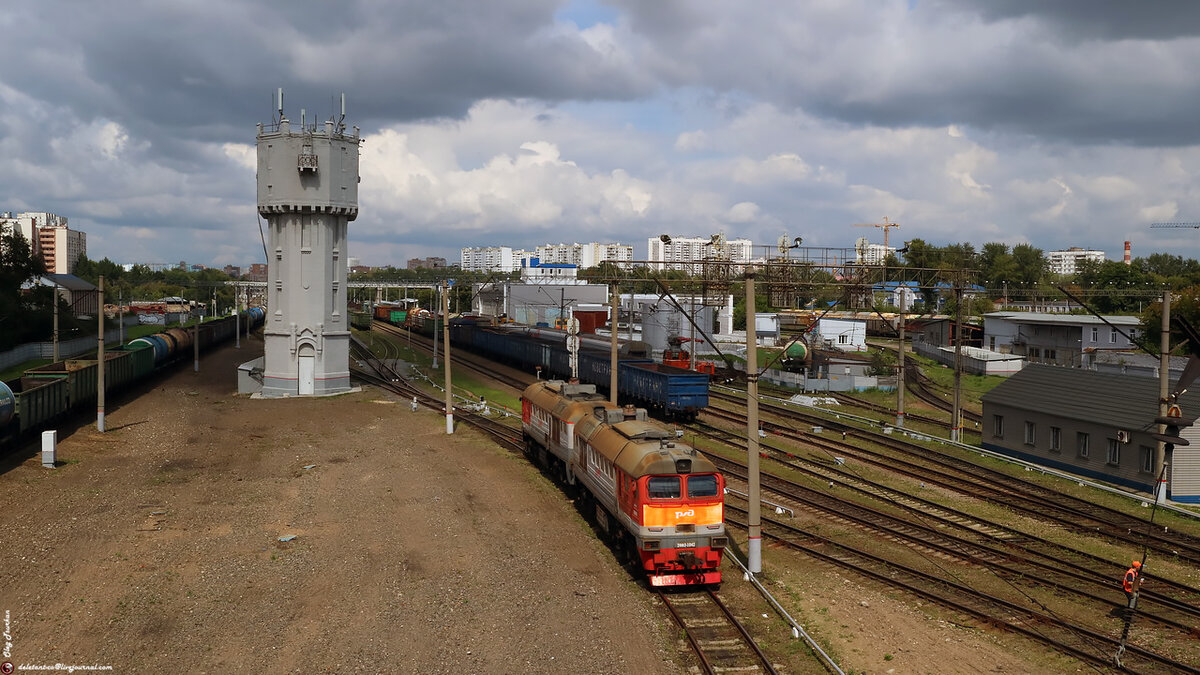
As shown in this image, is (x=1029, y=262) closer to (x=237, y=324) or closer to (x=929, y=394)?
(x=929, y=394)

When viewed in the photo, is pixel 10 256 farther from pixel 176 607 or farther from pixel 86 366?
pixel 176 607

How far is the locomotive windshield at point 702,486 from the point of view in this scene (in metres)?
18.1

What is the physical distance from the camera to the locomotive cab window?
17922 mm

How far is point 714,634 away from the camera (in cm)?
1609

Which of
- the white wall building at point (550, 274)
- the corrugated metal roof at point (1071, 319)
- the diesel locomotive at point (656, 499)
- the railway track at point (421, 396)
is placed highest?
the white wall building at point (550, 274)

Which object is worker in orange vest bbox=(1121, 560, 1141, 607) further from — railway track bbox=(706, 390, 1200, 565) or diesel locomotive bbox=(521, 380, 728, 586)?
diesel locomotive bbox=(521, 380, 728, 586)

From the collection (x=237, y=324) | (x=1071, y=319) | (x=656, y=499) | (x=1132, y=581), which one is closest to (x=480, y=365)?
(x=237, y=324)

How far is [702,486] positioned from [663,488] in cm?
93

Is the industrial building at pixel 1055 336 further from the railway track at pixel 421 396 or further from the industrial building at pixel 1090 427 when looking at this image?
the railway track at pixel 421 396

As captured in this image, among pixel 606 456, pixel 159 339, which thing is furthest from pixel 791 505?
pixel 159 339

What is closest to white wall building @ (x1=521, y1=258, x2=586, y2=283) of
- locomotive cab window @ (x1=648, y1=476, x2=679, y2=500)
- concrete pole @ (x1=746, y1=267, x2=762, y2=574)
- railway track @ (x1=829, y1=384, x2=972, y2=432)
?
railway track @ (x1=829, y1=384, x2=972, y2=432)

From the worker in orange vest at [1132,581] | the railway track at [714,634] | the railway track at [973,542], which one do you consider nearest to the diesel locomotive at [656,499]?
the railway track at [714,634]

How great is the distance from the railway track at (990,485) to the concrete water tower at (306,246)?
2512 cm

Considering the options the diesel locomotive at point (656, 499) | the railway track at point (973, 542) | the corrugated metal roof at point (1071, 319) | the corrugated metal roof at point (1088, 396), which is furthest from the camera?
A: the corrugated metal roof at point (1071, 319)
